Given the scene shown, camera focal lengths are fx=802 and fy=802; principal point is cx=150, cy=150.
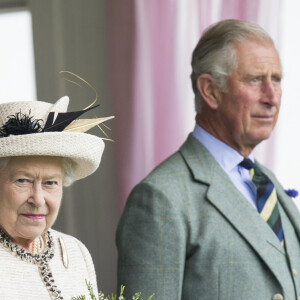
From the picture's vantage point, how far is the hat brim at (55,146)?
2.02 m

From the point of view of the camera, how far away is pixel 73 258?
90.9 inches

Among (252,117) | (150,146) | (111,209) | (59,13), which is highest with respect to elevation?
(59,13)

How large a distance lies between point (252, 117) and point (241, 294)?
0.65 metres

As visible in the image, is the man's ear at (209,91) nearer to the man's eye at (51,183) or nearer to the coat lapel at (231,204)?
the coat lapel at (231,204)

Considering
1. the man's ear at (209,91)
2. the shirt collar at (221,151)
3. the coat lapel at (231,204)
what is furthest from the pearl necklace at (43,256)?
the man's ear at (209,91)

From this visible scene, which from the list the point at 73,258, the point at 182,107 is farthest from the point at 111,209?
the point at 73,258

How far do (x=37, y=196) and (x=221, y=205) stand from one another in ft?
2.91

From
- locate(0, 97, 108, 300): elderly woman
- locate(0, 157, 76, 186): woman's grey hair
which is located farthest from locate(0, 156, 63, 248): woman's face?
locate(0, 157, 76, 186): woman's grey hair

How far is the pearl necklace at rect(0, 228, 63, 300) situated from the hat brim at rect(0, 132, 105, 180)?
9.4 inches

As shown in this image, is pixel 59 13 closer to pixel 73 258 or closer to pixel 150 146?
pixel 150 146

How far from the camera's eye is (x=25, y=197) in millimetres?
2053

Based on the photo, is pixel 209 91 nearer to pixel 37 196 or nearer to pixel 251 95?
pixel 251 95

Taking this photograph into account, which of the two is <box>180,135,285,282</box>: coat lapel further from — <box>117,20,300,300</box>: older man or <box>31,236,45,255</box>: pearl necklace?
<box>31,236,45,255</box>: pearl necklace

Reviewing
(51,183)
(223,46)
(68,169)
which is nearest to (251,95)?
(223,46)
